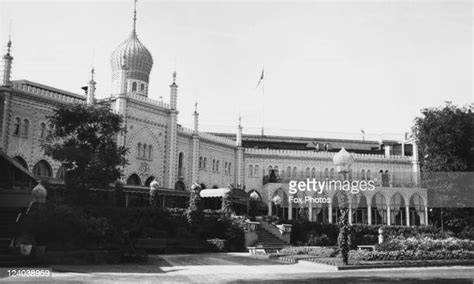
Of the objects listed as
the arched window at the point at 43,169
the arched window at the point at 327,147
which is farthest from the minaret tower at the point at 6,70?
the arched window at the point at 327,147

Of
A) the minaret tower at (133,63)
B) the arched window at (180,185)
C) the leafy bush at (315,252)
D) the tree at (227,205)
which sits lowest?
the leafy bush at (315,252)

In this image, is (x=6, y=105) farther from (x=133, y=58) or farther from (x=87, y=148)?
(x=133, y=58)

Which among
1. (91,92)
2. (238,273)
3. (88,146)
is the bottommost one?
(238,273)

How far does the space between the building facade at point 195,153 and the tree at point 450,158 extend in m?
12.3

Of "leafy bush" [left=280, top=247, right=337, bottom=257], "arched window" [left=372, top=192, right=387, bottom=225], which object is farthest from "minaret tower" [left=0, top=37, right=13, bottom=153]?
"arched window" [left=372, top=192, right=387, bottom=225]

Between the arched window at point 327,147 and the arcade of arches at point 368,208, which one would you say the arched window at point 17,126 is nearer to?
the arcade of arches at point 368,208

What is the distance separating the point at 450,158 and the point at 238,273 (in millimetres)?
27622

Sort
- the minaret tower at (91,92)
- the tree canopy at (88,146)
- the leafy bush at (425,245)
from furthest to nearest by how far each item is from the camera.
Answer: the minaret tower at (91,92) < the tree canopy at (88,146) < the leafy bush at (425,245)

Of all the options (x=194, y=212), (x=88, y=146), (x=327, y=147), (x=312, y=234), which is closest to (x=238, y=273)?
(x=194, y=212)

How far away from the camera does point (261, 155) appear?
2201 inches

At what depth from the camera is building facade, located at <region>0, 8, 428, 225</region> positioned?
33844 millimetres

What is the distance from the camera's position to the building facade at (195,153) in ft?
111

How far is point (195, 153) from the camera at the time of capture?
Result: 154ft

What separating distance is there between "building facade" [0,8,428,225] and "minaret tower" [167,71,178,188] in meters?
0.08
